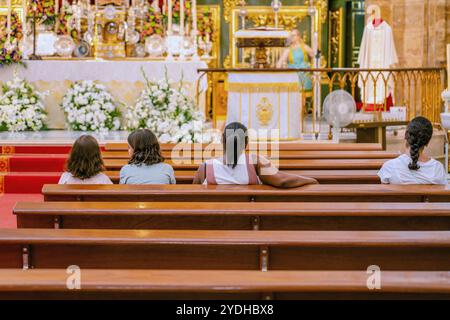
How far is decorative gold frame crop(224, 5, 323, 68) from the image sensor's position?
15.6m

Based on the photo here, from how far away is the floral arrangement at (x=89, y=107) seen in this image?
32.0ft

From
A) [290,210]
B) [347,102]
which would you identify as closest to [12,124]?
[347,102]

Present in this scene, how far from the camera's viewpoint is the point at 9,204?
Answer: 726 cm

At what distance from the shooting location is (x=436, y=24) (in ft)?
41.1

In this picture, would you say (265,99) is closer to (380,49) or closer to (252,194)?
(380,49)

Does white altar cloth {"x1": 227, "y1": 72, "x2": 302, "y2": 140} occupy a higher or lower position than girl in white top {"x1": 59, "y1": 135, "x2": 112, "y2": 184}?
higher

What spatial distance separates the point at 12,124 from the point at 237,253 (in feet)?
22.7

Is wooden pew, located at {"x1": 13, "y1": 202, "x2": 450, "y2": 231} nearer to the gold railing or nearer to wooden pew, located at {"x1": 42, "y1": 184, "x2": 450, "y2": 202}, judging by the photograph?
wooden pew, located at {"x1": 42, "y1": 184, "x2": 450, "y2": 202}

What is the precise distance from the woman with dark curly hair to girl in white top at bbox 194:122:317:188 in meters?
0.35

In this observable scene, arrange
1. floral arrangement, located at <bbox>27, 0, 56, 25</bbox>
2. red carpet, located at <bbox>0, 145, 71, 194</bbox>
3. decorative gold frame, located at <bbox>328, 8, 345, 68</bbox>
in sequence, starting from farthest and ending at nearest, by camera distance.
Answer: decorative gold frame, located at <bbox>328, 8, 345, 68</bbox>, floral arrangement, located at <bbox>27, 0, 56, 25</bbox>, red carpet, located at <bbox>0, 145, 71, 194</bbox>

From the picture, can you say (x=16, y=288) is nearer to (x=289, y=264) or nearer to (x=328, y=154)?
(x=289, y=264)

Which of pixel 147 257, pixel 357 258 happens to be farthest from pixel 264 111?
pixel 147 257

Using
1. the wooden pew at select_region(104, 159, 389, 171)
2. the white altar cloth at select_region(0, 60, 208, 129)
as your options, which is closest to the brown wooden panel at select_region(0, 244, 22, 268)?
the wooden pew at select_region(104, 159, 389, 171)

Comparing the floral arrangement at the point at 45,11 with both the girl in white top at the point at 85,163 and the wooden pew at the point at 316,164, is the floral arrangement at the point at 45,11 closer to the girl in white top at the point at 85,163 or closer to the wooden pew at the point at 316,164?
the wooden pew at the point at 316,164
